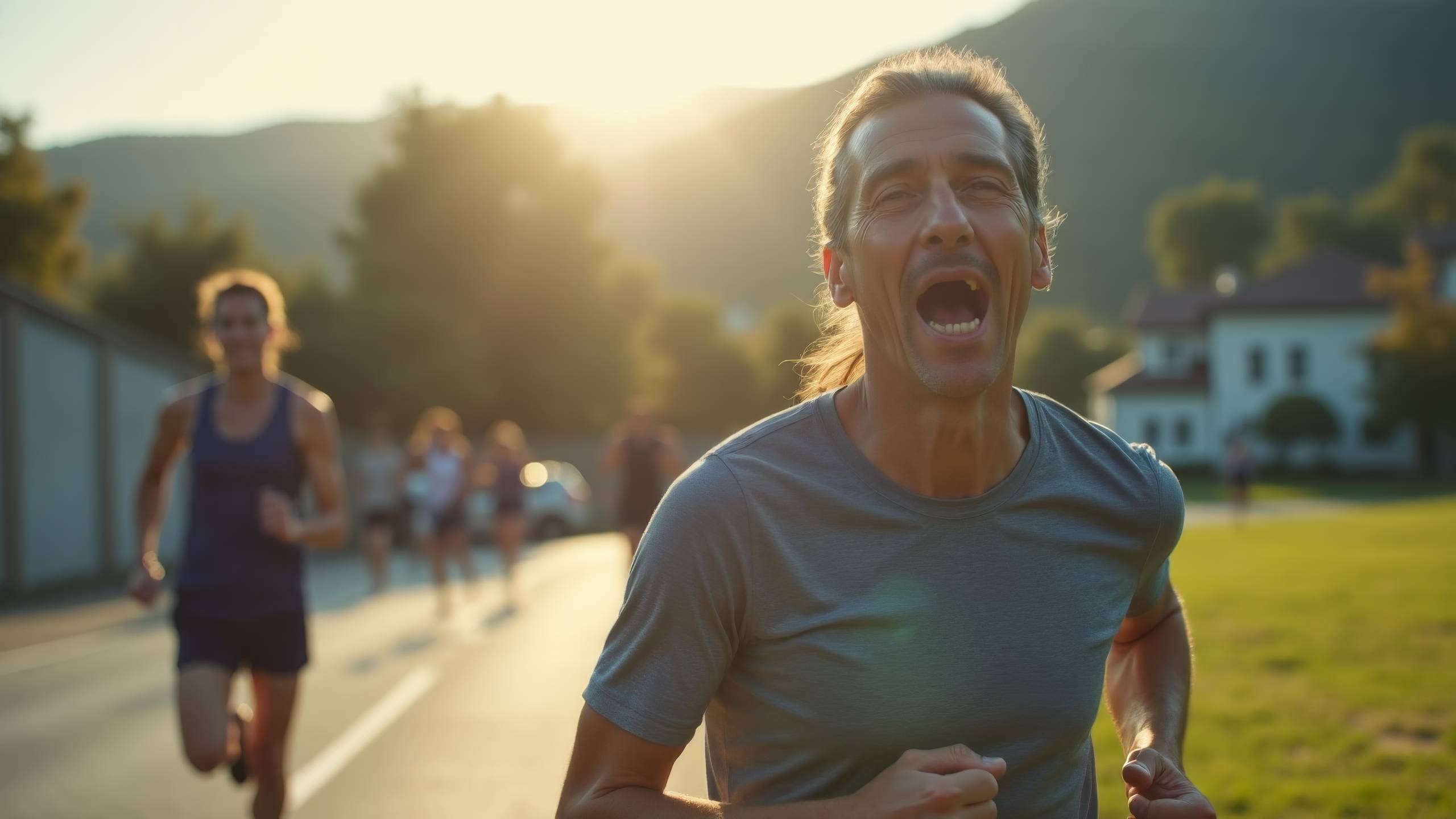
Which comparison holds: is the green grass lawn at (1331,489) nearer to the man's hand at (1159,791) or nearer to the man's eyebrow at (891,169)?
the man's hand at (1159,791)

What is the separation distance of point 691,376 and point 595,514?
38870mm

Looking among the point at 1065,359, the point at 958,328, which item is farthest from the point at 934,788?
the point at 1065,359

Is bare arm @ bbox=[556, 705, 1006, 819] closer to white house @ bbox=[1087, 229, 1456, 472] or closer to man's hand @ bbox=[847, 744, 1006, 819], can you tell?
man's hand @ bbox=[847, 744, 1006, 819]

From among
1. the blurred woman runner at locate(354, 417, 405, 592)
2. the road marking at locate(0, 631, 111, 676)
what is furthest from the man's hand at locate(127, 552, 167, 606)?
the blurred woman runner at locate(354, 417, 405, 592)

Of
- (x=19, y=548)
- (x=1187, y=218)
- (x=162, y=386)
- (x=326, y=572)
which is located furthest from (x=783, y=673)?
(x=1187, y=218)

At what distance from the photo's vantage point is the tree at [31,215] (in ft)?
152

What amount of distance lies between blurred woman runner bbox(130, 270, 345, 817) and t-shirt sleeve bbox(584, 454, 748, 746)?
347 centimetres

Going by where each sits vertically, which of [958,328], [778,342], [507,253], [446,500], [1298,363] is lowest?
[778,342]

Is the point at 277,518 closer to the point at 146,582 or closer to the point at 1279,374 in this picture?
the point at 146,582

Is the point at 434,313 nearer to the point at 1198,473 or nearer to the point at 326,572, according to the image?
the point at 326,572

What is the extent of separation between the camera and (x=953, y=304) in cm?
254

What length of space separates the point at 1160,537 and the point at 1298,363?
232 feet

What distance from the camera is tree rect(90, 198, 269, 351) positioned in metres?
47.7

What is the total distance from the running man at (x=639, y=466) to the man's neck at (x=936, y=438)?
1120cm
